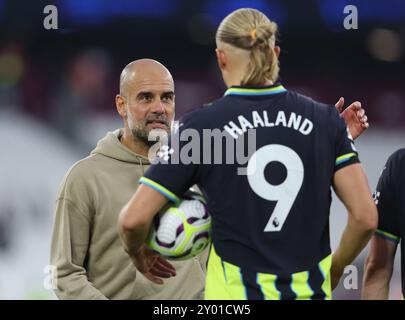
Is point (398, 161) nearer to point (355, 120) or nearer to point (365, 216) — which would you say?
point (355, 120)

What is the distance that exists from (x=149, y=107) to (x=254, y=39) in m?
1.35

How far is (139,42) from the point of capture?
763 centimetres

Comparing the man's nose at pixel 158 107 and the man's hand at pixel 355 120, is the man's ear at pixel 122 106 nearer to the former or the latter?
the man's nose at pixel 158 107

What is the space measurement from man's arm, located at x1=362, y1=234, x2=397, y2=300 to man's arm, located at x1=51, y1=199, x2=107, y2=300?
3.86ft

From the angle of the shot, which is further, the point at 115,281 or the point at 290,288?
the point at 115,281

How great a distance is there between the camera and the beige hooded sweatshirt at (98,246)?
3.68 m

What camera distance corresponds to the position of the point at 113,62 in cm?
759

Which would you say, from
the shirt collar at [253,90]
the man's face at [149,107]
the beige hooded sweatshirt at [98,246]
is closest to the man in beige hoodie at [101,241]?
the beige hooded sweatshirt at [98,246]

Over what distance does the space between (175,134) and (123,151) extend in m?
1.24

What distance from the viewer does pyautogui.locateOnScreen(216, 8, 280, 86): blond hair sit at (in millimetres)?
2717

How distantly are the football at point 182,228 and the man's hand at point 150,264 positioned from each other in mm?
65

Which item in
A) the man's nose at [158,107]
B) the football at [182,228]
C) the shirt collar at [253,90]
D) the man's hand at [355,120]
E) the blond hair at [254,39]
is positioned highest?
the blond hair at [254,39]
